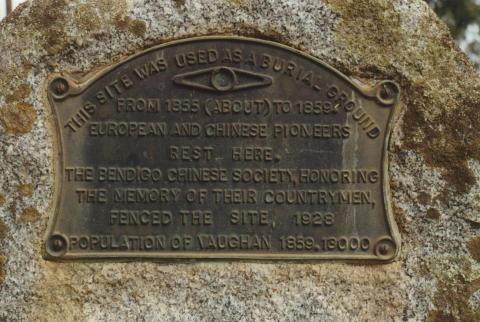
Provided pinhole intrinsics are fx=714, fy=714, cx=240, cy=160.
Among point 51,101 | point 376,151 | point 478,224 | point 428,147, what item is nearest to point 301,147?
point 376,151

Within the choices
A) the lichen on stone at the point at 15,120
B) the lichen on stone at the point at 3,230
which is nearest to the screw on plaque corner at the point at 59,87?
the lichen on stone at the point at 15,120

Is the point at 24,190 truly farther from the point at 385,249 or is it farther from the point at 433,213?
the point at 433,213

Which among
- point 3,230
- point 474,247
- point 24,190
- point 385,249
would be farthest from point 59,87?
point 474,247

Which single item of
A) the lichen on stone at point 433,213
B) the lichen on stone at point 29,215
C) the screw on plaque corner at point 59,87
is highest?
the screw on plaque corner at point 59,87

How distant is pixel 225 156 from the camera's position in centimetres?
301

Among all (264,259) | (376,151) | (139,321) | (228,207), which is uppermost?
(376,151)

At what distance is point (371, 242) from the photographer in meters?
2.99

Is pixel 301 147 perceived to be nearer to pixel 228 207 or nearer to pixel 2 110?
pixel 228 207

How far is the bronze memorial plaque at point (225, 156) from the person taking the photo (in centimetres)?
296

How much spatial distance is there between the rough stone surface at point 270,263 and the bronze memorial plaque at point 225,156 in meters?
0.07

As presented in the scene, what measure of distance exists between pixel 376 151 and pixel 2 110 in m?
1.56

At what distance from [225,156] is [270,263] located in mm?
486

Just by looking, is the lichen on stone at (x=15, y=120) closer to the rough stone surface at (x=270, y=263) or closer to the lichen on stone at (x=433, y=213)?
the rough stone surface at (x=270, y=263)

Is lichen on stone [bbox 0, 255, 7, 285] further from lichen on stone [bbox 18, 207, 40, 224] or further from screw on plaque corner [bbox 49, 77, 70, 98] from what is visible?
screw on plaque corner [bbox 49, 77, 70, 98]
